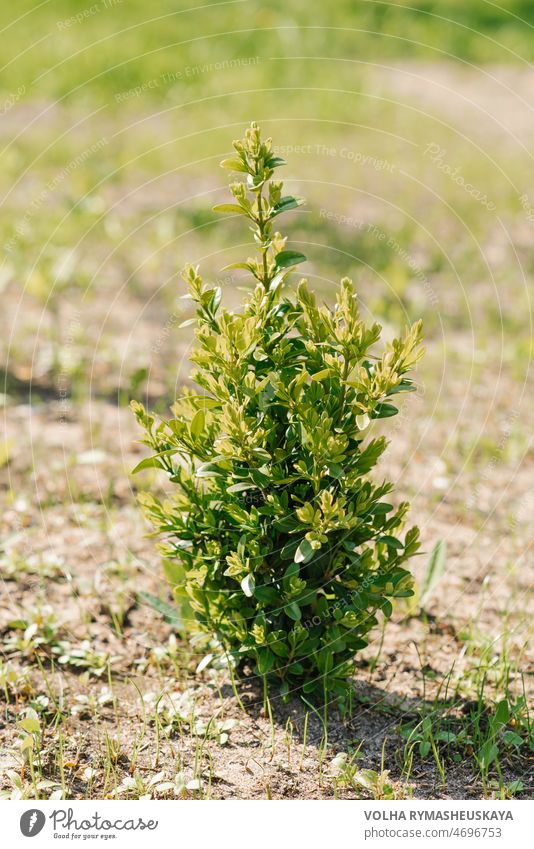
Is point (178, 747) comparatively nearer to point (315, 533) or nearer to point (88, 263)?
point (315, 533)

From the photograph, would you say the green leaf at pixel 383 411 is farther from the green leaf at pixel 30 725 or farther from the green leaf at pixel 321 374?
the green leaf at pixel 30 725

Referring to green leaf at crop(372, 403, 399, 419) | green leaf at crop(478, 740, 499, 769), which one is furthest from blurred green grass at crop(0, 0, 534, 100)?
green leaf at crop(478, 740, 499, 769)

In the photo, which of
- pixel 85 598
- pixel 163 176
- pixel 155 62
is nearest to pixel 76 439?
pixel 85 598

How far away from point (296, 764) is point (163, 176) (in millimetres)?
5255

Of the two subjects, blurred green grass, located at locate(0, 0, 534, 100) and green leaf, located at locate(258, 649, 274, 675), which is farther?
blurred green grass, located at locate(0, 0, 534, 100)

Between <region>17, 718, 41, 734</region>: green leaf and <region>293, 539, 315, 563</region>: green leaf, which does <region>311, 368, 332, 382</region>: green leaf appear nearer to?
<region>293, 539, 315, 563</region>: green leaf

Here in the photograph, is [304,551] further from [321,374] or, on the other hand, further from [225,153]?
[225,153]

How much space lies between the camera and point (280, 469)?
7.56ft

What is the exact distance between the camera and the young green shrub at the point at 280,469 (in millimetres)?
2221

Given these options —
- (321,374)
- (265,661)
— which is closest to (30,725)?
(265,661)

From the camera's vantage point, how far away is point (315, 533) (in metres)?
2.24

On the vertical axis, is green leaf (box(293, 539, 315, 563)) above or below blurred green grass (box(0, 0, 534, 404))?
below

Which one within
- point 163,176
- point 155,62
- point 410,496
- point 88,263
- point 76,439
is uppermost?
point 155,62

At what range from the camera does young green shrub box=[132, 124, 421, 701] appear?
2.22 metres
